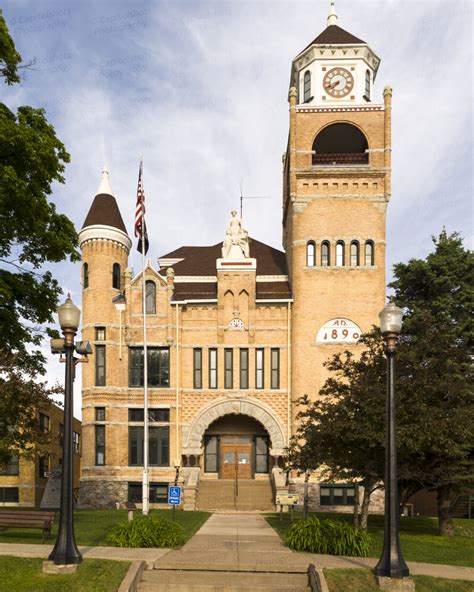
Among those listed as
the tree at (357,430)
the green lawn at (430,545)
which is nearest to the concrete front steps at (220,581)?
the green lawn at (430,545)

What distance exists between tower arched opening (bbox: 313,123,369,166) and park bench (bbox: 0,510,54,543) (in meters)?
29.9

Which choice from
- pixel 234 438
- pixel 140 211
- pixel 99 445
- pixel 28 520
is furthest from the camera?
pixel 234 438

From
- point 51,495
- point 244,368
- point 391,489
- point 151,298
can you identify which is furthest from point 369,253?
point 391,489

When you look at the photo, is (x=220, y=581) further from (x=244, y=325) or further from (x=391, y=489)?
(x=244, y=325)

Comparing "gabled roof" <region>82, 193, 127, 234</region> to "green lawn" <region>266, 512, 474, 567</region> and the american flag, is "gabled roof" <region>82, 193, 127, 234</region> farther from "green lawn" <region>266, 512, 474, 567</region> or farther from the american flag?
"green lawn" <region>266, 512, 474, 567</region>

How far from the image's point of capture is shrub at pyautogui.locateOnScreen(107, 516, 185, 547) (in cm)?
1540

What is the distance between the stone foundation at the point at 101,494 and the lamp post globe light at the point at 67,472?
25.2 meters

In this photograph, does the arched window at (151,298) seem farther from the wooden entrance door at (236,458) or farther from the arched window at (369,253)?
the arched window at (369,253)

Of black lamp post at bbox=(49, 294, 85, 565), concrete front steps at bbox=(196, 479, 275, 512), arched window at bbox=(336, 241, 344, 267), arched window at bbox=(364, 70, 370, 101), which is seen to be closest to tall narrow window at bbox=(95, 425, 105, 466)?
concrete front steps at bbox=(196, 479, 275, 512)

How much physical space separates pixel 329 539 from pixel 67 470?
694 centimetres

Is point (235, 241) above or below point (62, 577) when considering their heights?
above

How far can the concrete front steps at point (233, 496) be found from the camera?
3422cm

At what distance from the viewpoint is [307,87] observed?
137ft

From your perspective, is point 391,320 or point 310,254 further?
point 310,254
